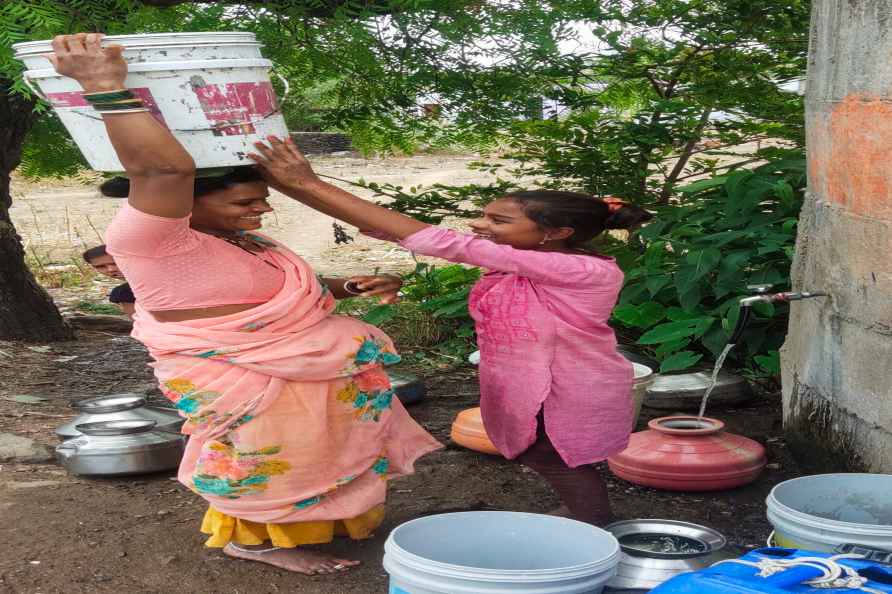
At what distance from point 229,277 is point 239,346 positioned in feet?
0.62

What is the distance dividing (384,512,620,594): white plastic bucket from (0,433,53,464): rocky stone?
243cm

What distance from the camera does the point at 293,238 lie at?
1111 centimetres

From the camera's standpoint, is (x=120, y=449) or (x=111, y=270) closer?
(x=111, y=270)

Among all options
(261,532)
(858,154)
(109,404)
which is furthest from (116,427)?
(858,154)

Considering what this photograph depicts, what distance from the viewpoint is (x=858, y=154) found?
332 centimetres

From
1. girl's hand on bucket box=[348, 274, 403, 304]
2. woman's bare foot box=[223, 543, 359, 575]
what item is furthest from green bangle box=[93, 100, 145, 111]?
woman's bare foot box=[223, 543, 359, 575]

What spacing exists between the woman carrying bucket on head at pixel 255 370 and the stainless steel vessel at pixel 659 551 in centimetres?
83

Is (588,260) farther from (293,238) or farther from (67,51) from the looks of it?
(293,238)

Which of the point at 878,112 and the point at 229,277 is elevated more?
the point at 878,112

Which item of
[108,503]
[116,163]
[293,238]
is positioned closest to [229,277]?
[116,163]

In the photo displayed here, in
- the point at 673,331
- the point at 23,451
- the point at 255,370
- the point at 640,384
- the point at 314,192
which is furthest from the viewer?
the point at 673,331

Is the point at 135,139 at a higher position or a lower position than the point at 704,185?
higher

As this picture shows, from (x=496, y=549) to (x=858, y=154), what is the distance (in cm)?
167

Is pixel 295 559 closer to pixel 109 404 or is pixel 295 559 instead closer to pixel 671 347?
pixel 109 404
